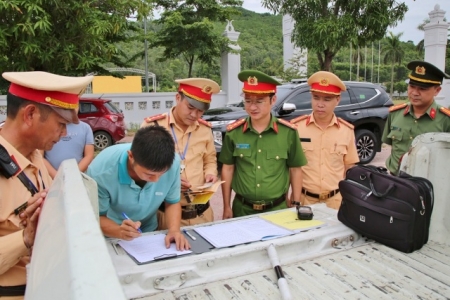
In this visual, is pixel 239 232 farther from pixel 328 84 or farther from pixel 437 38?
pixel 437 38

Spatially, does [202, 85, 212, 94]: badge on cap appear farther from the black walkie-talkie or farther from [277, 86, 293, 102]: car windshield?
[277, 86, 293, 102]: car windshield

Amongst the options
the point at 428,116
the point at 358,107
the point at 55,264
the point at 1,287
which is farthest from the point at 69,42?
the point at 55,264

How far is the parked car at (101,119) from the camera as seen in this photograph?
31.1ft

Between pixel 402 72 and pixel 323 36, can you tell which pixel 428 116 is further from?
pixel 402 72

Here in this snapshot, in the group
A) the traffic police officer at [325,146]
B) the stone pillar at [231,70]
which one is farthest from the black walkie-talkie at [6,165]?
the stone pillar at [231,70]

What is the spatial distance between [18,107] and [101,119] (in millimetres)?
8476

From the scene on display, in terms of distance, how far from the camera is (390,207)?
172 cm

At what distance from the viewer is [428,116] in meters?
2.96

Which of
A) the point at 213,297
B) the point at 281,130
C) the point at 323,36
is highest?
the point at 323,36

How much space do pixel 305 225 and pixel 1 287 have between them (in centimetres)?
127

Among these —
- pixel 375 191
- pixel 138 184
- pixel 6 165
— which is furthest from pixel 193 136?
pixel 6 165

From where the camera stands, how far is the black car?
263 inches

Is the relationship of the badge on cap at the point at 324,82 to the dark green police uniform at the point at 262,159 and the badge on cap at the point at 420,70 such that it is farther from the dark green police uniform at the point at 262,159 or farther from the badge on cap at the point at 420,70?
the badge on cap at the point at 420,70

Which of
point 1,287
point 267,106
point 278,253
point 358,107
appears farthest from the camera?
point 358,107
